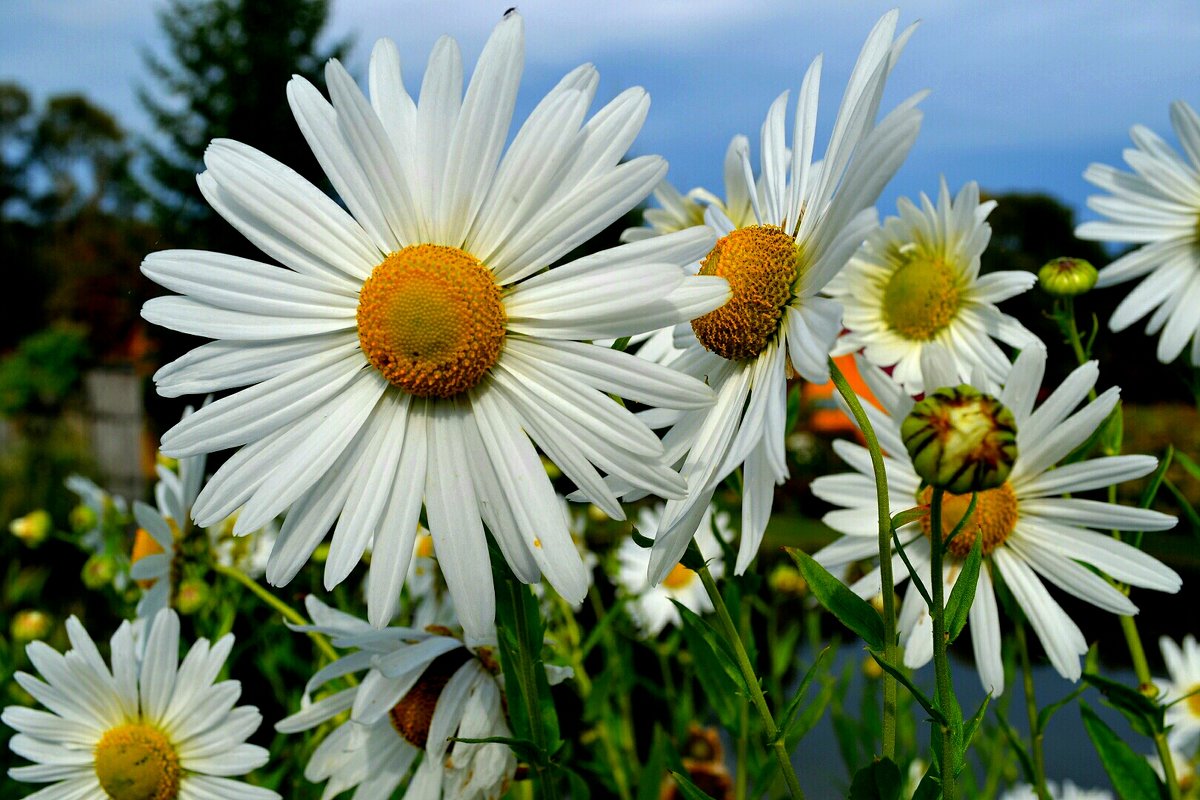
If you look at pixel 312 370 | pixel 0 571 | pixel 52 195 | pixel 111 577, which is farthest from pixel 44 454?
pixel 52 195

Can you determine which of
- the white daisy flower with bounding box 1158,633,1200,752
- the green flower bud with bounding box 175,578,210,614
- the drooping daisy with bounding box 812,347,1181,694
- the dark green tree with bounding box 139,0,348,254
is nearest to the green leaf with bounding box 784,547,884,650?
the drooping daisy with bounding box 812,347,1181,694

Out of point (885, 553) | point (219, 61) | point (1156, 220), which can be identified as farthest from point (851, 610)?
point (219, 61)

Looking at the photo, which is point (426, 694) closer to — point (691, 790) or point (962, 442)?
point (691, 790)

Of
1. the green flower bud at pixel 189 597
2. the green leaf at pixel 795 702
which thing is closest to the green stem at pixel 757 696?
the green leaf at pixel 795 702

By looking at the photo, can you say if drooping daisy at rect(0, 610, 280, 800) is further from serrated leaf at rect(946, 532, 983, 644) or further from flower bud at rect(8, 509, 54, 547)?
flower bud at rect(8, 509, 54, 547)

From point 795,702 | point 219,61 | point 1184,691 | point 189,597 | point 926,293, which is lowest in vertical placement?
point 1184,691

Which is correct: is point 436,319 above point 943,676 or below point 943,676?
above
